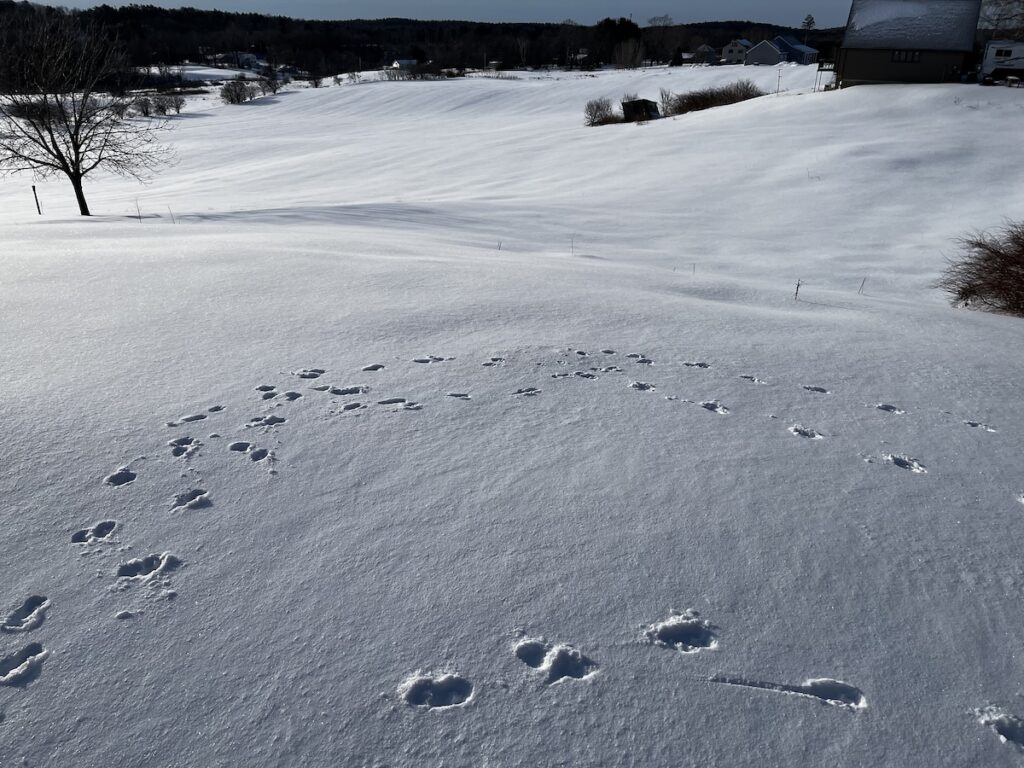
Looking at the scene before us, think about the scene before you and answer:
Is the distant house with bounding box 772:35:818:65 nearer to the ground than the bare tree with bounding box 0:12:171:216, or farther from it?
farther from it

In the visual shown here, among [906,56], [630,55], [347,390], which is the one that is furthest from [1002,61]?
[630,55]

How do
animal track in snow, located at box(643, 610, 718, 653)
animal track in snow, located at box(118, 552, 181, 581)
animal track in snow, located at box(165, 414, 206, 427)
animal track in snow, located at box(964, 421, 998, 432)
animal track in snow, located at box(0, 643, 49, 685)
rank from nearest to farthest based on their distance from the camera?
1. animal track in snow, located at box(0, 643, 49, 685)
2. animal track in snow, located at box(643, 610, 718, 653)
3. animal track in snow, located at box(118, 552, 181, 581)
4. animal track in snow, located at box(165, 414, 206, 427)
5. animal track in snow, located at box(964, 421, 998, 432)

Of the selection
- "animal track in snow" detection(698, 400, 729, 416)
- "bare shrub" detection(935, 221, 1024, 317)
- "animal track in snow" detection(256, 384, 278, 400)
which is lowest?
"bare shrub" detection(935, 221, 1024, 317)

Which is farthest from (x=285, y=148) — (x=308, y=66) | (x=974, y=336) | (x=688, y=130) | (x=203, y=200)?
(x=308, y=66)

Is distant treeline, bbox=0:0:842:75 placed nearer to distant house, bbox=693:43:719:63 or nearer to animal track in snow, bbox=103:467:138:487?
distant house, bbox=693:43:719:63

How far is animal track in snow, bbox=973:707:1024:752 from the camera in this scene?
1.96 meters

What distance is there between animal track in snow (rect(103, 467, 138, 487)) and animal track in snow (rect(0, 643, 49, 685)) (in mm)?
962

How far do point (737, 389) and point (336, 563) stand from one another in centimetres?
293

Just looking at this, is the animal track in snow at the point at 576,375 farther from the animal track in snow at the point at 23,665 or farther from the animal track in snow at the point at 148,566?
the animal track in snow at the point at 23,665

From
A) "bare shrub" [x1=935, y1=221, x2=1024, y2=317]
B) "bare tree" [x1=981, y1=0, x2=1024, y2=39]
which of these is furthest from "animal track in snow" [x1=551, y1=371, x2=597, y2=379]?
"bare tree" [x1=981, y1=0, x2=1024, y2=39]

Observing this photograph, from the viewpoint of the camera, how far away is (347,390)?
13.3 feet

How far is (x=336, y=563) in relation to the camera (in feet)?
8.48

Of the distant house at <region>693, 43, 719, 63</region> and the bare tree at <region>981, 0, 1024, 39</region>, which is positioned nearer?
the bare tree at <region>981, 0, 1024, 39</region>

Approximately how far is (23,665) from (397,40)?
18206 centimetres
